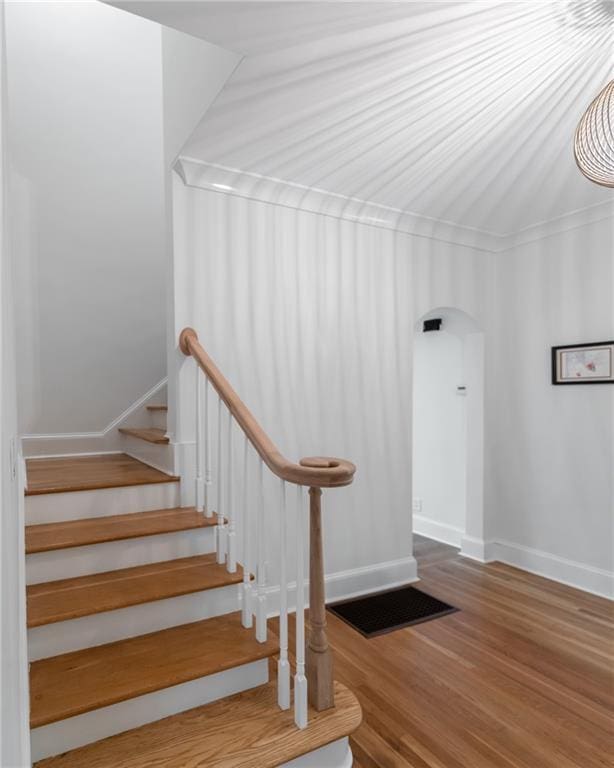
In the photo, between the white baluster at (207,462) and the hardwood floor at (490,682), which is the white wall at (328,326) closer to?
the white baluster at (207,462)

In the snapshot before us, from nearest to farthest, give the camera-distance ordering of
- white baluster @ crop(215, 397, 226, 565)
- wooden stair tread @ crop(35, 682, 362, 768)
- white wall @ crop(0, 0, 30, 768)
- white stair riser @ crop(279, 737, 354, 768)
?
white wall @ crop(0, 0, 30, 768)
wooden stair tread @ crop(35, 682, 362, 768)
white stair riser @ crop(279, 737, 354, 768)
white baluster @ crop(215, 397, 226, 565)

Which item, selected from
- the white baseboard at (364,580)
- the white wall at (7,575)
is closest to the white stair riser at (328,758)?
the white wall at (7,575)

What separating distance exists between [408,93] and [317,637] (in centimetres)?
221

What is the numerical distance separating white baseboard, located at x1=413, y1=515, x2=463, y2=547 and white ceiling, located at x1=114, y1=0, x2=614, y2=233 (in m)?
2.80

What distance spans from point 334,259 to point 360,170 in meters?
0.59

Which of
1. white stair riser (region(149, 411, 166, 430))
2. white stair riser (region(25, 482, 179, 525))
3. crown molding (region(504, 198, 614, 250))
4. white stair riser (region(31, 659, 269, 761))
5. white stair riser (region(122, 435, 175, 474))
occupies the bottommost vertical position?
white stair riser (region(31, 659, 269, 761))

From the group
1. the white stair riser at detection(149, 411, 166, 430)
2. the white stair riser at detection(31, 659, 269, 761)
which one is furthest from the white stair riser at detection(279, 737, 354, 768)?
the white stair riser at detection(149, 411, 166, 430)

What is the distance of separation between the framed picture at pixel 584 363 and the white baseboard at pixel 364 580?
5.59 feet

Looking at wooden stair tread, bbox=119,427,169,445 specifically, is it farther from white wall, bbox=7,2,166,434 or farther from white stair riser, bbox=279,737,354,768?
white stair riser, bbox=279,737,354,768

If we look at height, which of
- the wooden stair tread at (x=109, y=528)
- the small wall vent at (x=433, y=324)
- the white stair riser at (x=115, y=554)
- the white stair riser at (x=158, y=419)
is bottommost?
the white stair riser at (x=115, y=554)

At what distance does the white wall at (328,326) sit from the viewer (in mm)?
2803

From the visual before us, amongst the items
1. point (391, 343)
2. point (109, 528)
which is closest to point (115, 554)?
point (109, 528)

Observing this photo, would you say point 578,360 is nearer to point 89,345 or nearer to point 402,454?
point 402,454

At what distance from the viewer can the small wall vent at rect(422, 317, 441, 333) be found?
4.45 m
